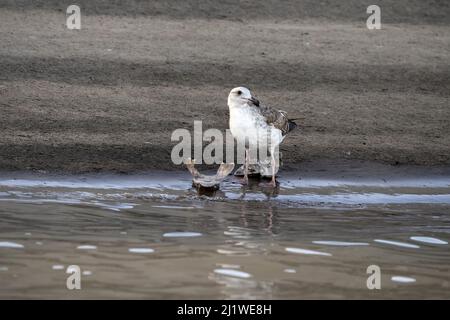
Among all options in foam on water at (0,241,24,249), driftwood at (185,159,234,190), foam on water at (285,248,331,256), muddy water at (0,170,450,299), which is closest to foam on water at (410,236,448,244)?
muddy water at (0,170,450,299)

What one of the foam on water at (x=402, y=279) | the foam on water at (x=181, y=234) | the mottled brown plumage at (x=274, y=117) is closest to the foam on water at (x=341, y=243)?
the foam on water at (x=402, y=279)

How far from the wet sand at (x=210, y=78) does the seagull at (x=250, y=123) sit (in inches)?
32.2

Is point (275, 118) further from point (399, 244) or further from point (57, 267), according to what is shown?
point (57, 267)

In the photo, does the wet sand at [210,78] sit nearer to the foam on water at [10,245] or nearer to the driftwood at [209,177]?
the driftwood at [209,177]

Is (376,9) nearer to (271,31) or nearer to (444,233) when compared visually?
(271,31)

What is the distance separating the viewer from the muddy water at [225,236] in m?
7.71

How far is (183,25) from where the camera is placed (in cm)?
1575

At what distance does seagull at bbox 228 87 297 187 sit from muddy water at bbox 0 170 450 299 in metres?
0.45

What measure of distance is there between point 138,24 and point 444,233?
7.64 meters

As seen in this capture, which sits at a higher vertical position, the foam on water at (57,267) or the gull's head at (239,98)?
the gull's head at (239,98)

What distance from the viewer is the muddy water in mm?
7707

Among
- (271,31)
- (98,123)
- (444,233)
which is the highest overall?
(271,31)

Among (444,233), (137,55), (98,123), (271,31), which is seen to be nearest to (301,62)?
(271,31)

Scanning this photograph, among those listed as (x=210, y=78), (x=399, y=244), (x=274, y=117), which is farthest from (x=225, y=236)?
(x=210, y=78)
